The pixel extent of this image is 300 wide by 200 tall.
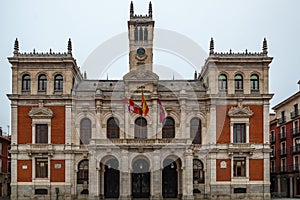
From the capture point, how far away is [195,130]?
5731 centimetres

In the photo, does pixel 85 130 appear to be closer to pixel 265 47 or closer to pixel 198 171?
pixel 198 171

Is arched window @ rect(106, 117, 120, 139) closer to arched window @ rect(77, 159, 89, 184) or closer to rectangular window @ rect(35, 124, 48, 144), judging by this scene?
arched window @ rect(77, 159, 89, 184)

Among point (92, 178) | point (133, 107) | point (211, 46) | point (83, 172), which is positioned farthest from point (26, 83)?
point (211, 46)

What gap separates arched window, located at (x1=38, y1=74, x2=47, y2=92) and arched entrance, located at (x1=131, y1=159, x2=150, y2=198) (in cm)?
1463

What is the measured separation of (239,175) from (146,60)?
20.4 meters

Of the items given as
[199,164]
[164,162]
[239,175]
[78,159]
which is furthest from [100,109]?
[239,175]

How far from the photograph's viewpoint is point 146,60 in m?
64.1

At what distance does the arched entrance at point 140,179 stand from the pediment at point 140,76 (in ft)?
33.9

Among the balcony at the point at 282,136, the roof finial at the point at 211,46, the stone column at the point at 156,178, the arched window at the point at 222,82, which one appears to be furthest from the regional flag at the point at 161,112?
the balcony at the point at 282,136

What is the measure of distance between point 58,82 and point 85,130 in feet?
22.3

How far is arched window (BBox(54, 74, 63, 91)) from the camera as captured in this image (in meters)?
56.8

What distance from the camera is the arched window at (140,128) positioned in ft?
187

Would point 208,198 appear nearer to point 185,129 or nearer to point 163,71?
point 185,129

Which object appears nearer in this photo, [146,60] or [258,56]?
[258,56]
